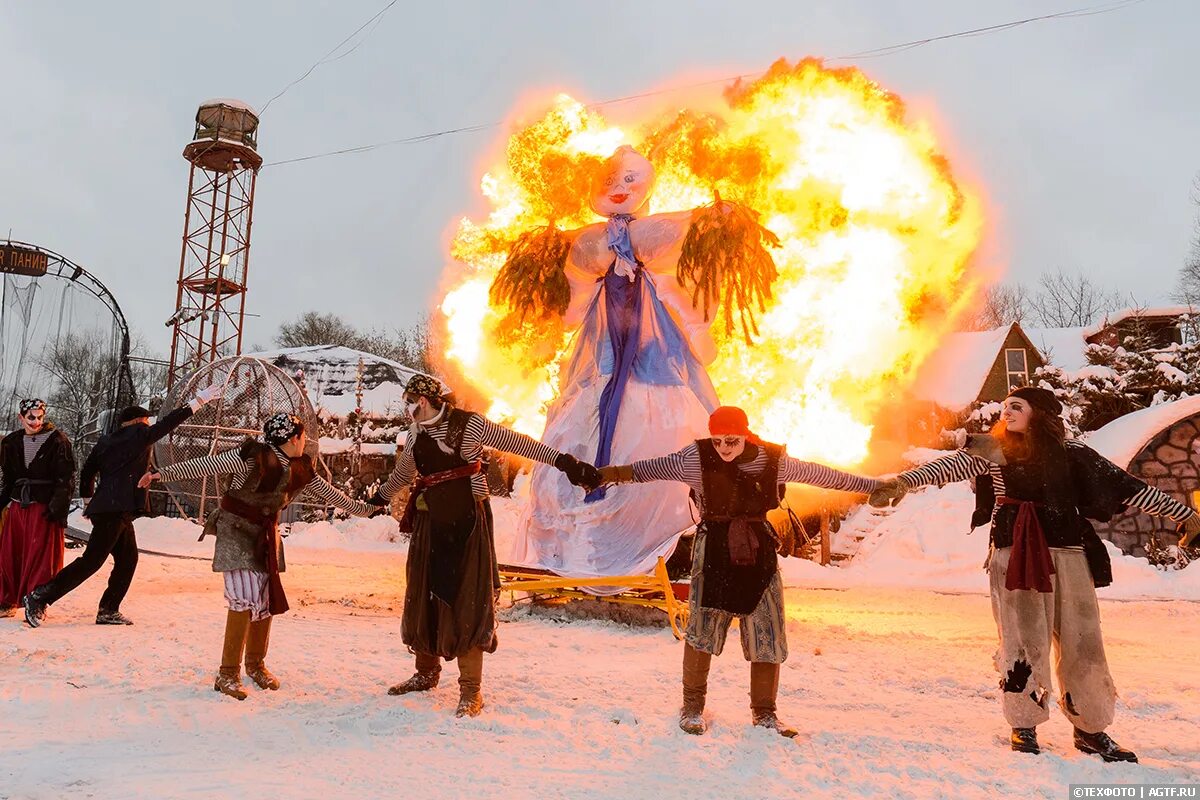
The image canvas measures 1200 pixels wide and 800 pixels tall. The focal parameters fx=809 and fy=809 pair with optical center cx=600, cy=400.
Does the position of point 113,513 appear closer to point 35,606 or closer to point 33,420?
point 35,606

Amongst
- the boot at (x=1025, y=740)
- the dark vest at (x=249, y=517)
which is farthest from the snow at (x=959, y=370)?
the dark vest at (x=249, y=517)

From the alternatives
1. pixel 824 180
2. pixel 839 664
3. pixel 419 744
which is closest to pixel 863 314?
pixel 824 180

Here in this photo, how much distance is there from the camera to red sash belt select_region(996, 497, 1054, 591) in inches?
141

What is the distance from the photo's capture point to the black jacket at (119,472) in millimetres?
6293

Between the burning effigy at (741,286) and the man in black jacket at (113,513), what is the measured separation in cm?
312

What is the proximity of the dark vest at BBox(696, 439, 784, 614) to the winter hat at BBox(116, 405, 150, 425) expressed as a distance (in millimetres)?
4787

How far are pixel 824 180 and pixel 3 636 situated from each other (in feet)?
23.9

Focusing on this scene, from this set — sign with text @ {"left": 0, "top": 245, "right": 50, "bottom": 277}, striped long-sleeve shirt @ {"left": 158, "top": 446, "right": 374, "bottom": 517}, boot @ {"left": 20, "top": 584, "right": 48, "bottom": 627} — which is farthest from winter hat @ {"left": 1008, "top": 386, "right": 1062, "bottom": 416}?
sign with text @ {"left": 0, "top": 245, "right": 50, "bottom": 277}

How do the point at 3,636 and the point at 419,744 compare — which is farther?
the point at 3,636

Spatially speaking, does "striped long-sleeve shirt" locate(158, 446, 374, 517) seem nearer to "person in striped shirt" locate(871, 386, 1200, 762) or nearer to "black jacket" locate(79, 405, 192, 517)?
"black jacket" locate(79, 405, 192, 517)

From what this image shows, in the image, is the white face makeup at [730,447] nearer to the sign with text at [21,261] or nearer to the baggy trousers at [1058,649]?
the baggy trousers at [1058,649]

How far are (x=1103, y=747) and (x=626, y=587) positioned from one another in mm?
3436

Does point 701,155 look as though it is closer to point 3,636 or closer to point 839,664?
point 839,664

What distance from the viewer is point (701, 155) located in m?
7.63
